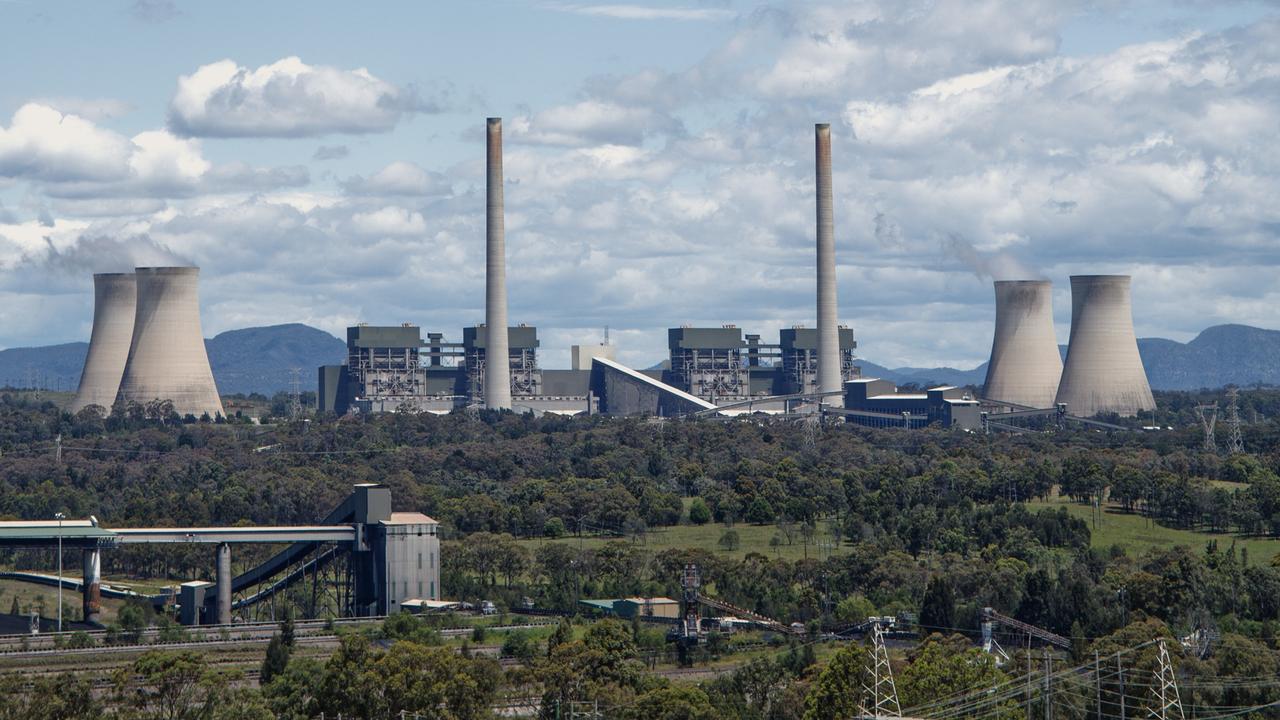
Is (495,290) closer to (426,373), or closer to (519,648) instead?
(426,373)

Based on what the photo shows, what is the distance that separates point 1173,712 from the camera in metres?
53.6

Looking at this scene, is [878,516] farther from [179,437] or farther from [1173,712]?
[179,437]

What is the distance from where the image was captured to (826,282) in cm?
16912

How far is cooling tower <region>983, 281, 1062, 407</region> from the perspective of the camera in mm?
159000

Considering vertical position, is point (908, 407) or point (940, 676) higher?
point (908, 407)

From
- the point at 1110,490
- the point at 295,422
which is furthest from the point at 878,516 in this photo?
the point at 295,422

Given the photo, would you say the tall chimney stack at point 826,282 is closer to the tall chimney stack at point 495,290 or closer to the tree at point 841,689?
the tall chimney stack at point 495,290

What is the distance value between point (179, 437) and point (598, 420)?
4138 centimetres

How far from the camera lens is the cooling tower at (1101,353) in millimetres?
152375

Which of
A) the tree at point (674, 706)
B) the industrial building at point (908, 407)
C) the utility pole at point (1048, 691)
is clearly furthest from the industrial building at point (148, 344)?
the utility pole at point (1048, 691)

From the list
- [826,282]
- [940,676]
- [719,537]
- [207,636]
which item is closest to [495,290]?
[826,282]

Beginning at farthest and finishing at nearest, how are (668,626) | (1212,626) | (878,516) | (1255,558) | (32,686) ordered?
(878,516) → (1255,558) → (668,626) → (1212,626) → (32,686)

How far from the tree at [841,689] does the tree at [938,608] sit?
1897 cm

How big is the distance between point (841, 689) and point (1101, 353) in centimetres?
10629
